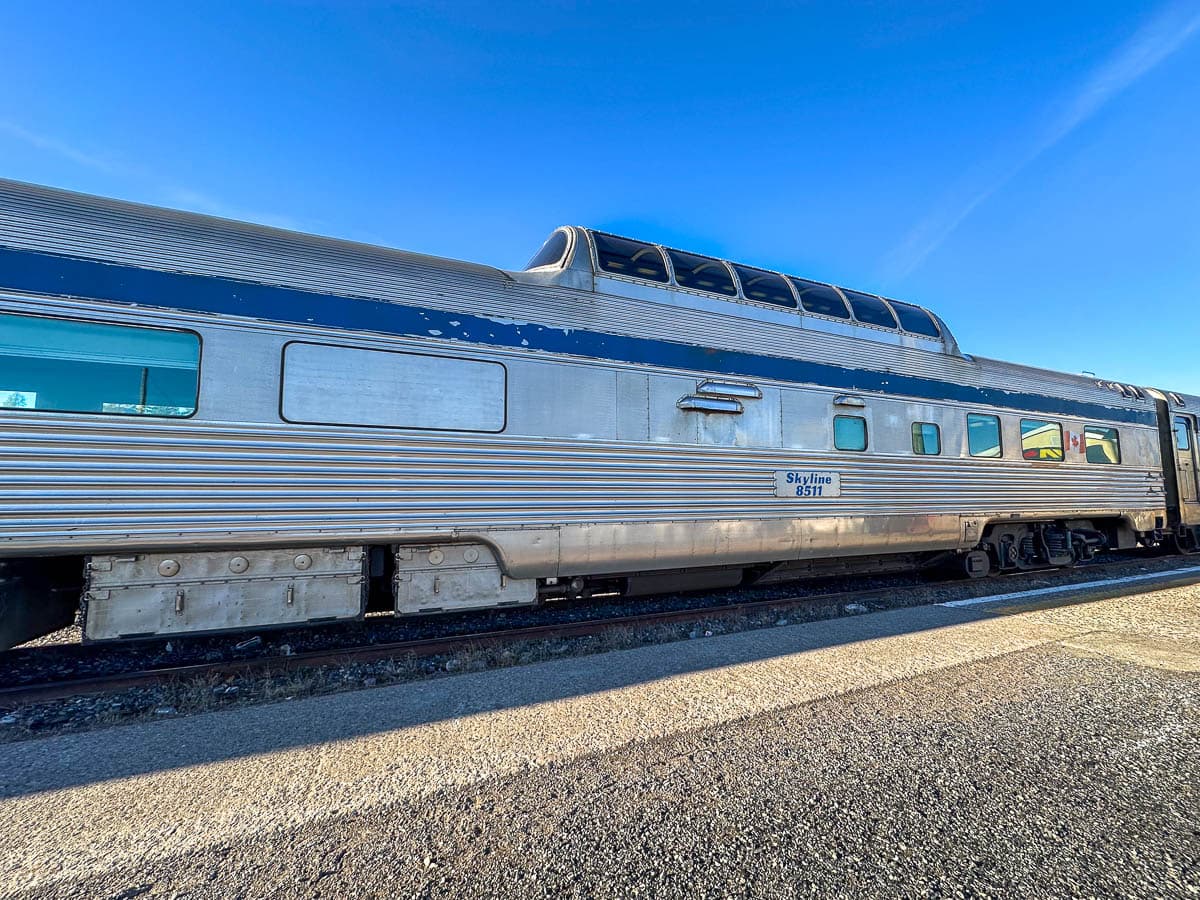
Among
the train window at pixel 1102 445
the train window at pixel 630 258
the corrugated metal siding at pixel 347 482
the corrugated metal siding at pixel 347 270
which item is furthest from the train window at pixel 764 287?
the train window at pixel 1102 445

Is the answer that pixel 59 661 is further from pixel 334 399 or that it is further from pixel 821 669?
pixel 821 669

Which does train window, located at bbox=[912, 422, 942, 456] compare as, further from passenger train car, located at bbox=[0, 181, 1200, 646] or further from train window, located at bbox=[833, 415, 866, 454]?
train window, located at bbox=[833, 415, 866, 454]

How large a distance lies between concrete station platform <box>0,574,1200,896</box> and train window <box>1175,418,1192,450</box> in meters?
8.51

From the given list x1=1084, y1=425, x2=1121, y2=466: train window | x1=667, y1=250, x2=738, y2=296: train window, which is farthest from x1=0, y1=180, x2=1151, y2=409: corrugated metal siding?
x1=1084, y1=425, x2=1121, y2=466: train window

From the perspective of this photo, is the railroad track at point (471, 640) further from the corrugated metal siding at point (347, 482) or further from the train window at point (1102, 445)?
the train window at point (1102, 445)

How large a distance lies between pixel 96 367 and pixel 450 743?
11.6ft

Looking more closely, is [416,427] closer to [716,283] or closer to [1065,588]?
[716,283]

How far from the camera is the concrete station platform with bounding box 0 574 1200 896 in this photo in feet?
6.23

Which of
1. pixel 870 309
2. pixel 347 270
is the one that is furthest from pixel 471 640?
pixel 870 309

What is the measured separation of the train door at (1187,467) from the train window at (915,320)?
22.7ft

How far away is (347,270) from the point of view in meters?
4.50

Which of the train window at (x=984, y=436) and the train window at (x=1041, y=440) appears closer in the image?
the train window at (x=984, y=436)

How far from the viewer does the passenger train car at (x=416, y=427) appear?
368cm

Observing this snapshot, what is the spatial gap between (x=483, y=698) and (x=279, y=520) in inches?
83.0
